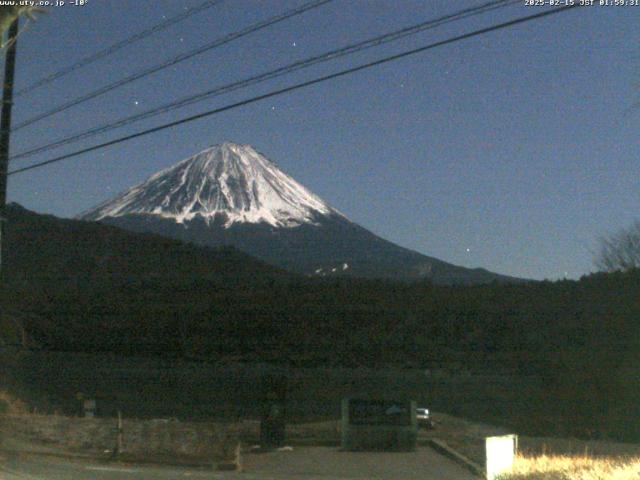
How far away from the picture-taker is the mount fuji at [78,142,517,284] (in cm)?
9881

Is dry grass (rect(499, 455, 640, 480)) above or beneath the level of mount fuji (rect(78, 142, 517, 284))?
beneath

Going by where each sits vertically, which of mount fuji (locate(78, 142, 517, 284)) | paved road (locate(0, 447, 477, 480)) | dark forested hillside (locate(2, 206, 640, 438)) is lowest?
paved road (locate(0, 447, 477, 480))

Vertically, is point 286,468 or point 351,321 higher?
point 351,321

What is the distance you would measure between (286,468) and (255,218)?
97584 millimetres

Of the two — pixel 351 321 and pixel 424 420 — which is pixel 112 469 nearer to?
pixel 424 420

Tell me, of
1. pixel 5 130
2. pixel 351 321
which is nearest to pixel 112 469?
pixel 5 130

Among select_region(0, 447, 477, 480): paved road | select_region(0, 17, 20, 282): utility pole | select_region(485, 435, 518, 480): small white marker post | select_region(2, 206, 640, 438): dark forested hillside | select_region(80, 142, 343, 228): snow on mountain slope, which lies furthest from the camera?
select_region(80, 142, 343, 228): snow on mountain slope

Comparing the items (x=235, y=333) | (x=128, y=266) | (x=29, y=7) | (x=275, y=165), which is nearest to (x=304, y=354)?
(x=235, y=333)

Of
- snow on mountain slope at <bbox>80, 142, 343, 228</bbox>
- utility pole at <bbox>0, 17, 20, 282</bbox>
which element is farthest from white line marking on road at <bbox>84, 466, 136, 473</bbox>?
snow on mountain slope at <bbox>80, 142, 343, 228</bbox>

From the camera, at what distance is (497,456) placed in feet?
40.9

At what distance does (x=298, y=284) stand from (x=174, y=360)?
31.3ft

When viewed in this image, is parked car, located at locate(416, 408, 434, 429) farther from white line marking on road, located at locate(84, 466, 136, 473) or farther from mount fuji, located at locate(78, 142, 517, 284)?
mount fuji, located at locate(78, 142, 517, 284)

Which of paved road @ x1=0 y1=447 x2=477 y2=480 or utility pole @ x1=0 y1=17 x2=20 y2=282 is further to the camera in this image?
utility pole @ x1=0 y1=17 x2=20 y2=282

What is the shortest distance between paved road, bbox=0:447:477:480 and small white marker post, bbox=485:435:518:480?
3.45 meters
